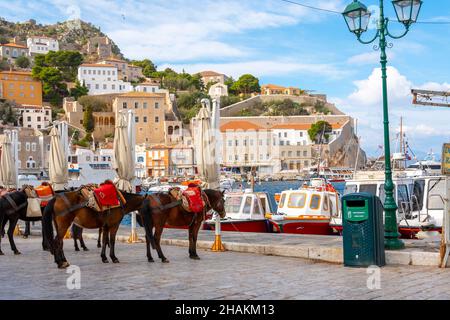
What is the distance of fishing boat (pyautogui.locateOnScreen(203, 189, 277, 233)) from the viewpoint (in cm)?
2034

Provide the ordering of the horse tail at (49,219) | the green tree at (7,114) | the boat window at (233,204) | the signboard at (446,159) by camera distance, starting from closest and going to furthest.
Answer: the signboard at (446,159) < the horse tail at (49,219) < the boat window at (233,204) < the green tree at (7,114)

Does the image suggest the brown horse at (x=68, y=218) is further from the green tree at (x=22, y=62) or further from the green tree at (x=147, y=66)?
the green tree at (x=147, y=66)

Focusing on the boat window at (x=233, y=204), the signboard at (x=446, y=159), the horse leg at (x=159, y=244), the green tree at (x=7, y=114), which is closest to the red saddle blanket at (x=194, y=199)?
the horse leg at (x=159, y=244)

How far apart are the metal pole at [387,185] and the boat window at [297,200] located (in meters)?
10.8

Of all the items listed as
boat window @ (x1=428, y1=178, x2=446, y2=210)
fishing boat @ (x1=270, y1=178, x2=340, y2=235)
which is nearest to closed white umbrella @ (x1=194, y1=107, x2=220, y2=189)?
fishing boat @ (x1=270, y1=178, x2=340, y2=235)

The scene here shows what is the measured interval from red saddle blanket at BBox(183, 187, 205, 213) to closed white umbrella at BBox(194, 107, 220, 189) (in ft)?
6.48

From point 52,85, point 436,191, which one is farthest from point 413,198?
point 52,85

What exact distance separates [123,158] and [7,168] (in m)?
7.83

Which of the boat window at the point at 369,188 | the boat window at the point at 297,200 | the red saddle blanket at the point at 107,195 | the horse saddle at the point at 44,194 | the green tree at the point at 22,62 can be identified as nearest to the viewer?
the red saddle blanket at the point at 107,195

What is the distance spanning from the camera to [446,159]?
9.77 m

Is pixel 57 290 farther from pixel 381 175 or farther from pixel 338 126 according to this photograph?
pixel 338 126

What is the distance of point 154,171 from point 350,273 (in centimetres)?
10548

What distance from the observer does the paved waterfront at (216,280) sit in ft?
24.8
